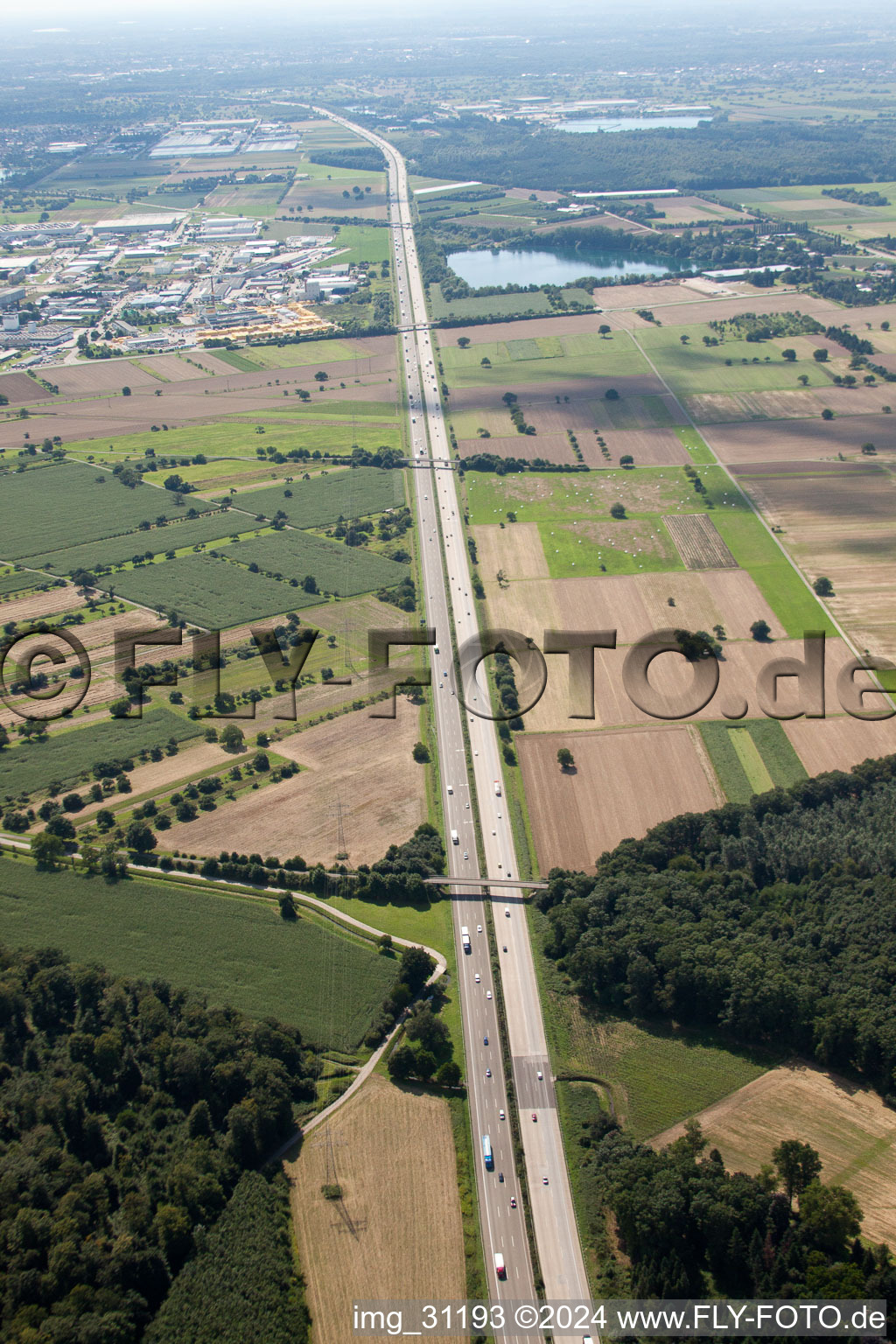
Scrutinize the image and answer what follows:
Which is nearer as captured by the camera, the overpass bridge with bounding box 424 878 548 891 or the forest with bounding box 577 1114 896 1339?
the forest with bounding box 577 1114 896 1339

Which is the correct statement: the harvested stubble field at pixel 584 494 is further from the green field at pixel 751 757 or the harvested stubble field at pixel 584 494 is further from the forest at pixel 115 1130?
the forest at pixel 115 1130

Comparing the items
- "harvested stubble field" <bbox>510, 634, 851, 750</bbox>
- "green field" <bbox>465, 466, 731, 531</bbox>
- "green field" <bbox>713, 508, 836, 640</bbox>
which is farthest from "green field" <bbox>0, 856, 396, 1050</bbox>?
"green field" <bbox>465, 466, 731, 531</bbox>

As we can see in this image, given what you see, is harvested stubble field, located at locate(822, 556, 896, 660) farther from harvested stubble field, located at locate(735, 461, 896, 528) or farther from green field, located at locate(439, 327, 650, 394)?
green field, located at locate(439, 327, 650, 394)

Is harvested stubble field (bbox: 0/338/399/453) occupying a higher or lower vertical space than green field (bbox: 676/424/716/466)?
higher

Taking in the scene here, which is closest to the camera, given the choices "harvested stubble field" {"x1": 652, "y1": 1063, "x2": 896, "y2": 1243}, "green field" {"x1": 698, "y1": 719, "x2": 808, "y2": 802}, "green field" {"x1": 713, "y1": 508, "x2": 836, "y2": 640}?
"harvested stubble field" {"x1": 652, "y1": 1063, "x2": 896, "y2": 1243}

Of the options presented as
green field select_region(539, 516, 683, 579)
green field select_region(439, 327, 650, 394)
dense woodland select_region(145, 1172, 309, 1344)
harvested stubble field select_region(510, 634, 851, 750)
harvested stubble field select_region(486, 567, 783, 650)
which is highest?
green field select_region(439, 327, 650, 394)

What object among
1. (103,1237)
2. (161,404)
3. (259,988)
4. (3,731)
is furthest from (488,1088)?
(161,404)

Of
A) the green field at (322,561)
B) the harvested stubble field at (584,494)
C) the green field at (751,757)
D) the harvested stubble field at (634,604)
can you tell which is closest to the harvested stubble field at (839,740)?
the green field at (751,757)

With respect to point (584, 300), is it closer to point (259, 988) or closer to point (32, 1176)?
point (259, 988)
